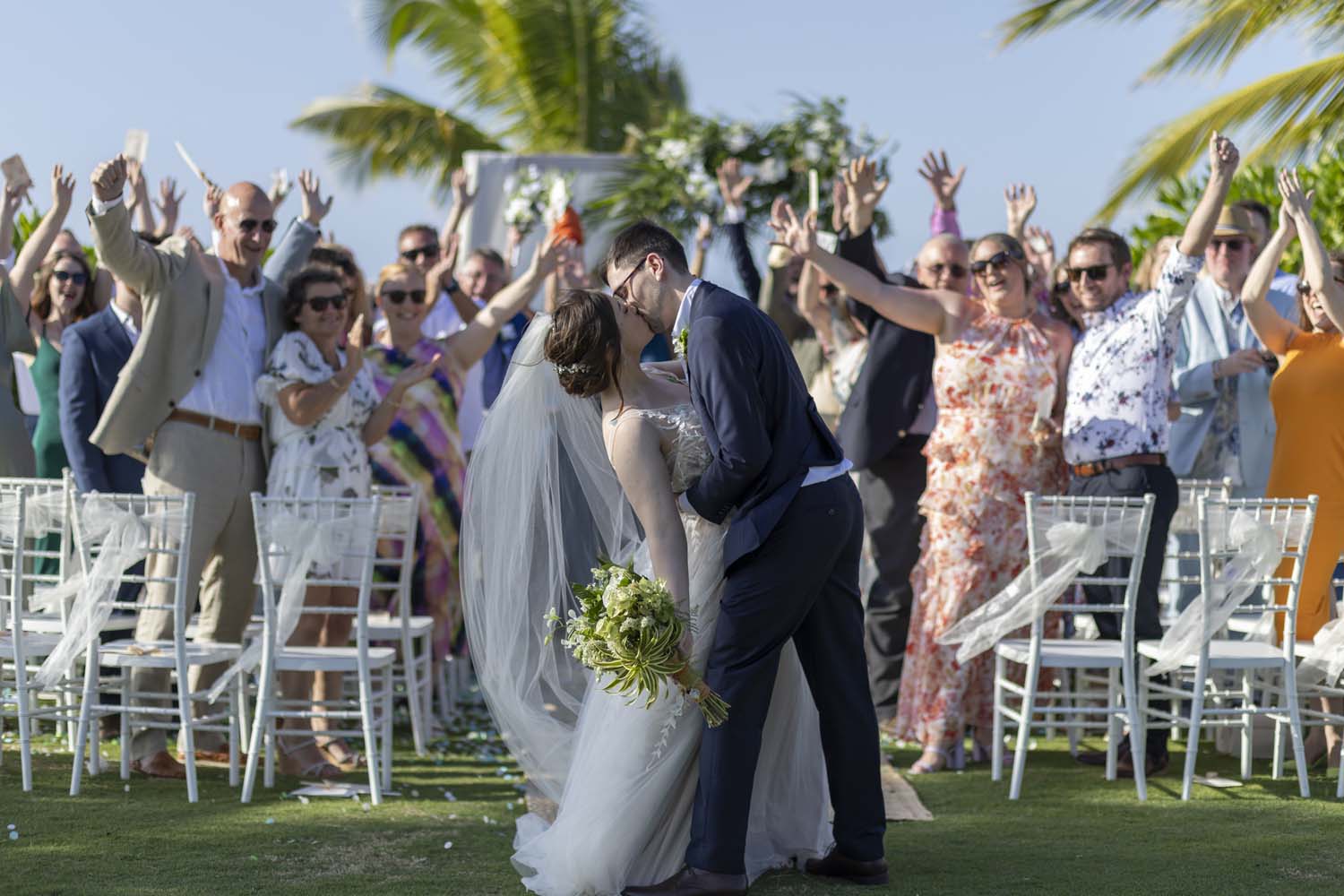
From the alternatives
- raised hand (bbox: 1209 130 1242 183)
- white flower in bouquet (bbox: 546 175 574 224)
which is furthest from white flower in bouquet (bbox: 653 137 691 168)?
raised hand (bbox: 1209 130 1242 183)

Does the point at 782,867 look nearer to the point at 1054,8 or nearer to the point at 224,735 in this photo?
the point at 224,735

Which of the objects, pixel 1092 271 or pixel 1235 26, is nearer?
pixel 1092 271

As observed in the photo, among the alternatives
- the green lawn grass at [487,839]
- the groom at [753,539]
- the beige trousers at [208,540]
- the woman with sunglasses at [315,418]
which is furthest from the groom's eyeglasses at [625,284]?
the beige trousers at [208,540]

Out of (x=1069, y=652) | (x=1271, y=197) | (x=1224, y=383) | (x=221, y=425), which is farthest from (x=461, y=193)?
(x=1271, y=197)

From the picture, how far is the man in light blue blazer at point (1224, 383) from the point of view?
24.6ft

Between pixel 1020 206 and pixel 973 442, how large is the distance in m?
1.83

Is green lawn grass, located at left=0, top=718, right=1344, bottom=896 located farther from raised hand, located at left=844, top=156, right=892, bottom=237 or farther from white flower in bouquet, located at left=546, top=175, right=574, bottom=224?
white flower in bouquet, located at left=546, top=175, right=574, bottom=224

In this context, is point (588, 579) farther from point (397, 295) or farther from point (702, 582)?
point (397, 295)

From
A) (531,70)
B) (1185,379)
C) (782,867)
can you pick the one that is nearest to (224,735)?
(782,867)

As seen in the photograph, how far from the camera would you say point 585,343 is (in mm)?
4375

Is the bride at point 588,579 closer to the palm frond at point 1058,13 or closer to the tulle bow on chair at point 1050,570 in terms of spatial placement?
the tulle bow on chair at point 1050,570

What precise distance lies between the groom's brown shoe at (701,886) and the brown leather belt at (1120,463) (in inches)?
108

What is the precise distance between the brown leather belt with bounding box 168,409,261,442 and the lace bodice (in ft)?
8.87

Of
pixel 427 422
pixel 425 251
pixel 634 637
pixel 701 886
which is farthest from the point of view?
pixel 425 251
